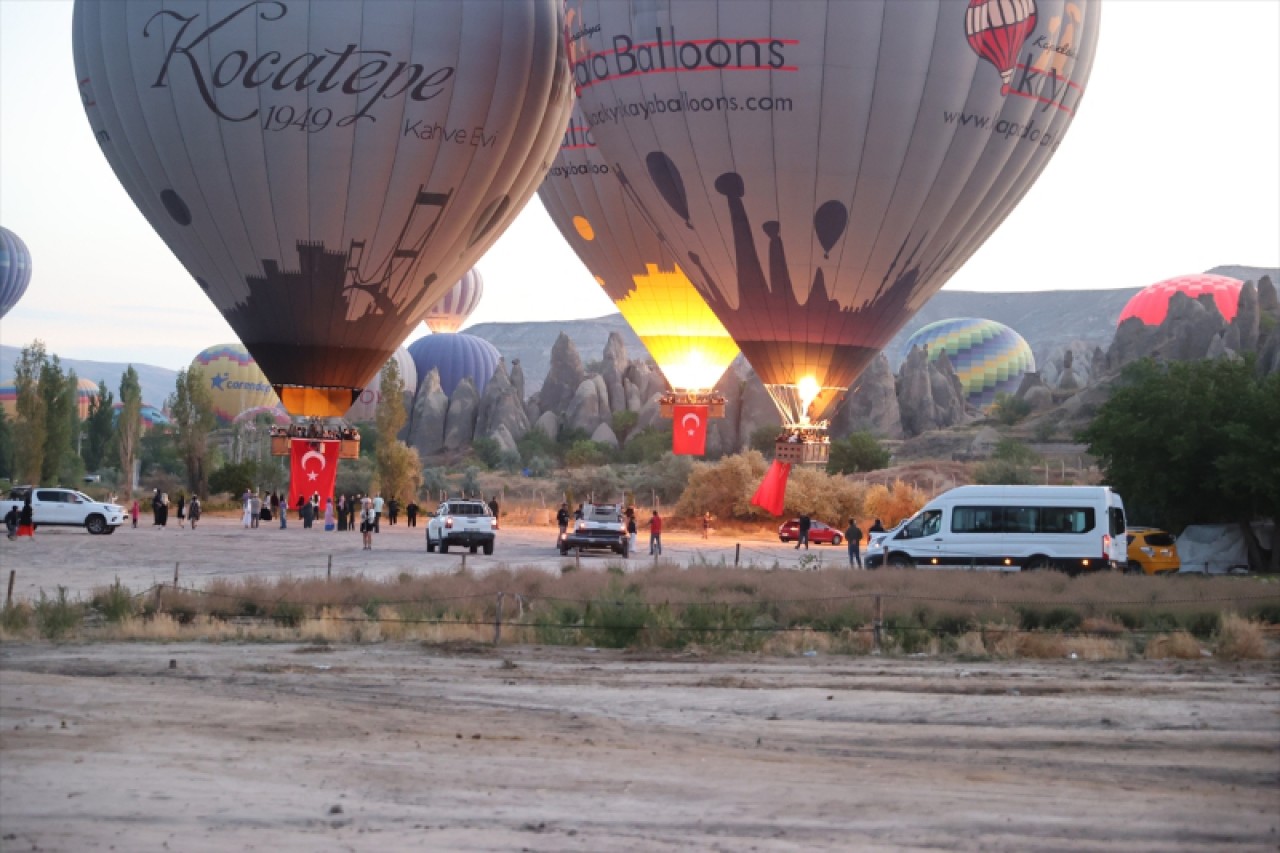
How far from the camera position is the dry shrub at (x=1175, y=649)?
18.5 metres

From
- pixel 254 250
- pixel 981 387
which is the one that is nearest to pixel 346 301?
pixel 254 250

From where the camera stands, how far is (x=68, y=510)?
43250 mm

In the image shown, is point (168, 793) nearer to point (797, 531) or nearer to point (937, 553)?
point (937, 553)

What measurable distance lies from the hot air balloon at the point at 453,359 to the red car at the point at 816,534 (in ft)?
227

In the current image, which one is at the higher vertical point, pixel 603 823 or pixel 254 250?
pixel 254 250

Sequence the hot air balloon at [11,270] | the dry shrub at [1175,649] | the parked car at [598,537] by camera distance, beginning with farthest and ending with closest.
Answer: the hot air balloon at [11,270] → the parked car at [598,537] → the dry shrub at [1175,649]

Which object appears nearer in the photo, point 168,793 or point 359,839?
point 359,839

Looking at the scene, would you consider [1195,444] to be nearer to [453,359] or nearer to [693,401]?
[693,401]

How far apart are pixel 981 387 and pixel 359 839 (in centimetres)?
11423

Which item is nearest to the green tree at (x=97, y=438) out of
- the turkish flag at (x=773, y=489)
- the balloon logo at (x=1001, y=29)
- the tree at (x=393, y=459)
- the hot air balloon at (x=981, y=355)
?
the tree at (x=393, y=459)

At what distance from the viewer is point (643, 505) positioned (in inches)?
2613

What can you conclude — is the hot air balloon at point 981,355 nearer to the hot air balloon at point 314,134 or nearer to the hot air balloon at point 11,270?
the hot air balloon at point 11,270

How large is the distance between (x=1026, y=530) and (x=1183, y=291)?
252ft

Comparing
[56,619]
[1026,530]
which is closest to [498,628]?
[56,619]
